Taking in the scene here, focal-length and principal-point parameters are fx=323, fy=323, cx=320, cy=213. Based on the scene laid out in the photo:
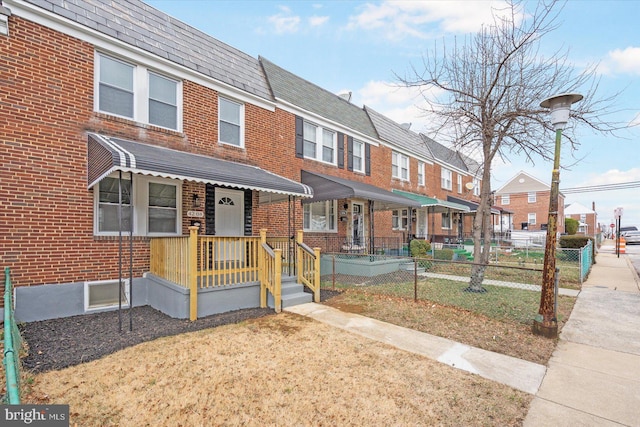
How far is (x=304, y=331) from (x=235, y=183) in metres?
3.39

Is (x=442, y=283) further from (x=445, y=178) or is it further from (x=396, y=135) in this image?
(x=445, y=178)

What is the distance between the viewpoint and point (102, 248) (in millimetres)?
6957

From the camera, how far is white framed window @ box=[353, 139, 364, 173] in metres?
14.6

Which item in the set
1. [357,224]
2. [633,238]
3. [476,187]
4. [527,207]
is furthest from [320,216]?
[633,238]

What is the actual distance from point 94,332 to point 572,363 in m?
7.46

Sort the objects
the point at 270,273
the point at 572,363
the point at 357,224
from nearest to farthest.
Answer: the point at 572,363, the point at 270,273, the point at 357,224

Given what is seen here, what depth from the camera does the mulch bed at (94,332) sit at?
4.44m

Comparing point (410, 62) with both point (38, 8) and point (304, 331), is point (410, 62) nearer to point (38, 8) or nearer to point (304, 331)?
point (304, 331)

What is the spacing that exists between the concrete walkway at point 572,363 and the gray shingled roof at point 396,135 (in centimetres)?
1098

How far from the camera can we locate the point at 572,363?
177 inches

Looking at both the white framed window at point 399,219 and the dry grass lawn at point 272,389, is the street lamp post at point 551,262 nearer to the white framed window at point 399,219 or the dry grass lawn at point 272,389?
the dry grass lawn at point 272,389

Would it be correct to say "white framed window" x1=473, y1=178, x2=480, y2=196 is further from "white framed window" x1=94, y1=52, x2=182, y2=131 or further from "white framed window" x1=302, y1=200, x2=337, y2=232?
"white framed window" x1=94, y1=52, x2=182, y2=131

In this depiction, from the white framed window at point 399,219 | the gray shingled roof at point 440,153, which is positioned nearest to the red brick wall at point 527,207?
the gray shingled roof at point 440,153

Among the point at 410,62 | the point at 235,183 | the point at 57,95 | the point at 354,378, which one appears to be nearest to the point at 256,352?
the point at 354,378
